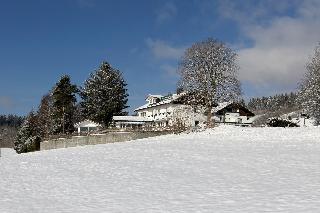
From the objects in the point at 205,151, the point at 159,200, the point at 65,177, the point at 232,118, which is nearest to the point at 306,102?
the point at 232,118

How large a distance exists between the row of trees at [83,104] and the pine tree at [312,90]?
30960 millimetres

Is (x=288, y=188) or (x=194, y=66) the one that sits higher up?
(x=194, y=66)

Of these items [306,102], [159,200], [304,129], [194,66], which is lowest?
[159,200]

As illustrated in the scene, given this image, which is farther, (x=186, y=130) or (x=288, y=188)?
(x=186, y=130)

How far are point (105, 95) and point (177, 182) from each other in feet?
195

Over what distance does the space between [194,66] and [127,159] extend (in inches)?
1260

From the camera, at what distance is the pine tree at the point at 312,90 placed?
211ft

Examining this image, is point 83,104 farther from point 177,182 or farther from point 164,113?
point 177,182

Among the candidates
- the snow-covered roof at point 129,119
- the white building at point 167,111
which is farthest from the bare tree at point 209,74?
the snow-covered roof at point 129,119

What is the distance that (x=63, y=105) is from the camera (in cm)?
8562

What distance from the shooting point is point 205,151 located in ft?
117

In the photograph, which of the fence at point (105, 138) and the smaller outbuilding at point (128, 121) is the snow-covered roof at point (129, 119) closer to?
the smaller outbuilding at point (128, 121)

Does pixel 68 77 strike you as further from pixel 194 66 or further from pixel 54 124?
pixel 194 66

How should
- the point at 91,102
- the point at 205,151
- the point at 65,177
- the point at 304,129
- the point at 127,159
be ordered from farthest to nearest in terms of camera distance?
the point at 91,102, the point at 304,129, the point at 205,151, the point at 127,159, the point at 65,177
